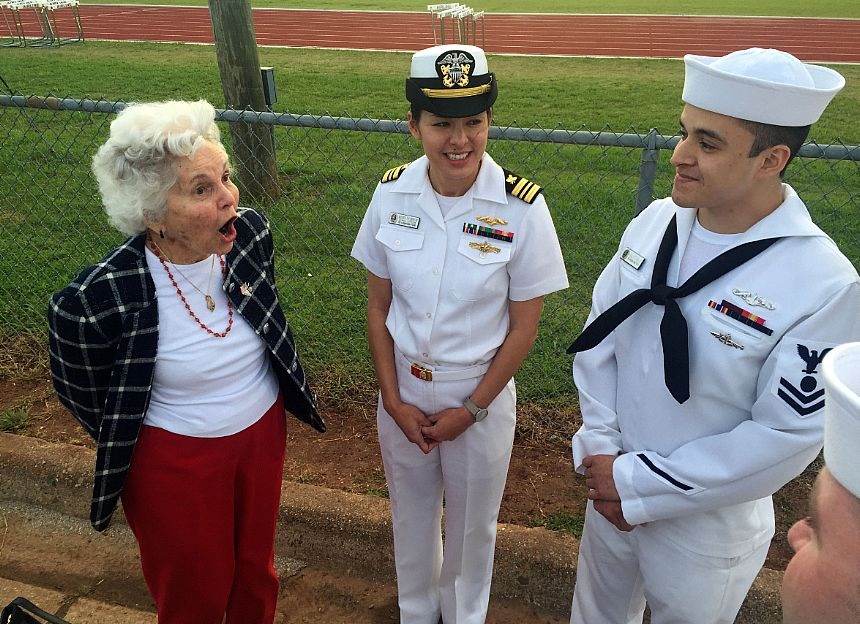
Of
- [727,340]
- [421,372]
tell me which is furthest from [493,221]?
[727,340]

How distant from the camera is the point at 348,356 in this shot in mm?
4062

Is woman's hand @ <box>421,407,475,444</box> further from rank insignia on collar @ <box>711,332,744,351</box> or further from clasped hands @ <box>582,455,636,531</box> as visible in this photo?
rank insignia on collar @ <box>711,332,744,351</box>

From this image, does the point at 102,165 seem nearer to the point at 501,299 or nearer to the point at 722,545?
the point at 501,299

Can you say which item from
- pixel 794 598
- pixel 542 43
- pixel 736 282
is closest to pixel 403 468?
pixel 736 282

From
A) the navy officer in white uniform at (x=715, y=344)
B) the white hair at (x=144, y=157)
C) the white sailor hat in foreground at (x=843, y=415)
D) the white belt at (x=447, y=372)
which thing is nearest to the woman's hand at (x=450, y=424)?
the white belt at (x=447, y=372)

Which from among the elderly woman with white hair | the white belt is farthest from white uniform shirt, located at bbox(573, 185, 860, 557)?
the elderly woman with white hair

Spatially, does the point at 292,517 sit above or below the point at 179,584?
below

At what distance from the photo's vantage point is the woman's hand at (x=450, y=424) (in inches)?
86.0

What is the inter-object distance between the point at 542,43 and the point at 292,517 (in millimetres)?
17187

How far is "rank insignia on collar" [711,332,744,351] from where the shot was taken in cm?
168

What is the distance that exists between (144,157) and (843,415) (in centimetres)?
174

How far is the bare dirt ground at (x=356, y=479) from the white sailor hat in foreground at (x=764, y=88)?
76.0 inches

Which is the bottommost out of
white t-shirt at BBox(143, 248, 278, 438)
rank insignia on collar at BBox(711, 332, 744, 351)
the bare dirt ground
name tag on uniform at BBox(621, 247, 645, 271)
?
the bare dirt ground

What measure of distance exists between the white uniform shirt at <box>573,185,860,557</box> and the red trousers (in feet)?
3.53
